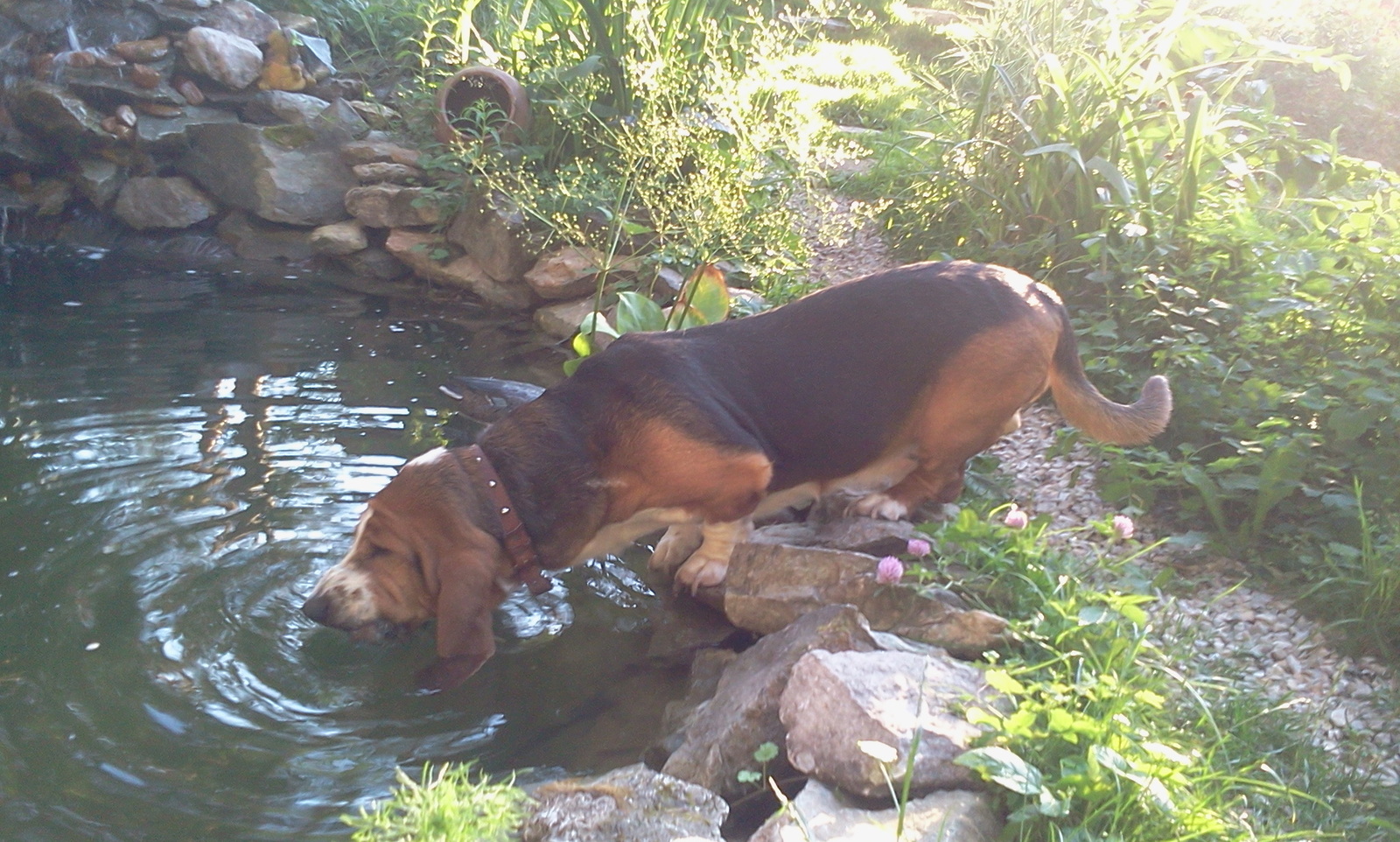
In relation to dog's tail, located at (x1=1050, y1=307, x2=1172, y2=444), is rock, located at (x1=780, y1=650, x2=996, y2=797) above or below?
below

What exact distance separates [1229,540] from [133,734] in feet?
11.4

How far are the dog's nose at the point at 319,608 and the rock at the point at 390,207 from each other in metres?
4.80

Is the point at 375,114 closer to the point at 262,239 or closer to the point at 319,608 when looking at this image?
the point at 262,239

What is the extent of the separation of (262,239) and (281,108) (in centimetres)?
123

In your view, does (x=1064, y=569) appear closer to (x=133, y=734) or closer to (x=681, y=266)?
(x=133, y=734)

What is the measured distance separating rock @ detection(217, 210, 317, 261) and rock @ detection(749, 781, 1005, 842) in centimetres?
717

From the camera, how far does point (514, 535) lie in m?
3.18

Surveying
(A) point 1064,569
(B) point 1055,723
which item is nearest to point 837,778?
(B) point 1055,723

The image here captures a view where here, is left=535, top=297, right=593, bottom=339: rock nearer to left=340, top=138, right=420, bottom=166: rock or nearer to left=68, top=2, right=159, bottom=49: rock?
left=340, top=138, right=420, bottom=166: rock

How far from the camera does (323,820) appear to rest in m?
2.55

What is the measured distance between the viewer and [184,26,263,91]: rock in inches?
343

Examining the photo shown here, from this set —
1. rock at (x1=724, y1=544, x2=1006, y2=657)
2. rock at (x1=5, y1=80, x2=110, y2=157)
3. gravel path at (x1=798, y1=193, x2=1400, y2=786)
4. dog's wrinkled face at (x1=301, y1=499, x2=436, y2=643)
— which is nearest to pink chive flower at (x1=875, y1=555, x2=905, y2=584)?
rock at (x1=724, y1=544, x2=1006, y2=657)

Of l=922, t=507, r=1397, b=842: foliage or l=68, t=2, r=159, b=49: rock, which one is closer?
l=922, t=507, r=1397, b=842: foliage

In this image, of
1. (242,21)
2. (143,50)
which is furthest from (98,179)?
(242,21)
